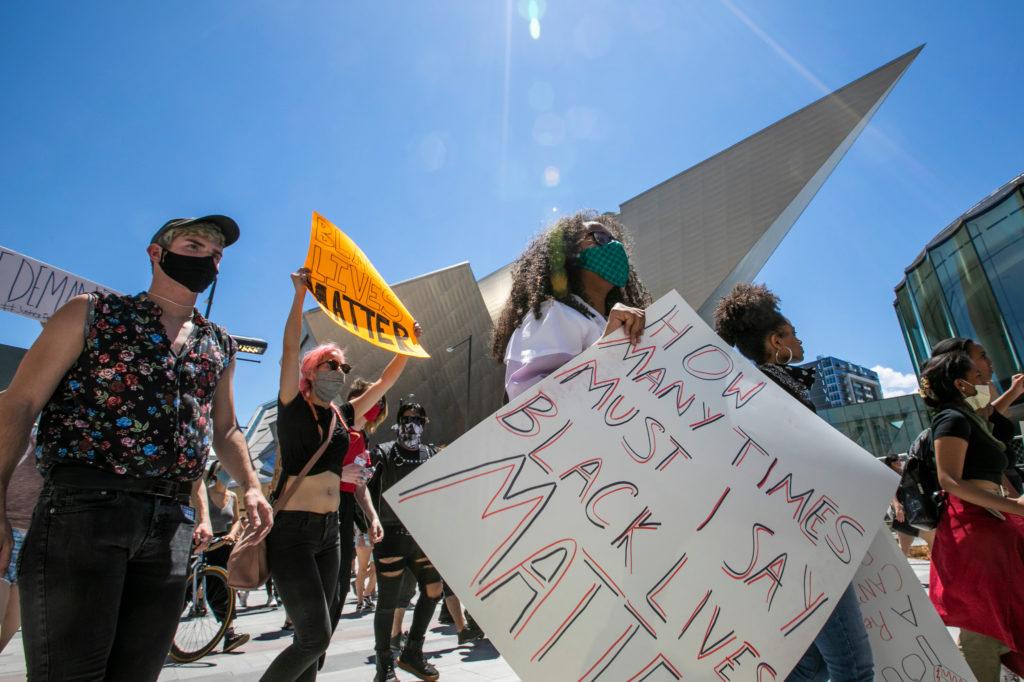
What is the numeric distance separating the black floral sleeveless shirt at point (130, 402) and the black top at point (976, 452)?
8.58 feet

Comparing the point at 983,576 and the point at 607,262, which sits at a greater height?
the point at 607,262

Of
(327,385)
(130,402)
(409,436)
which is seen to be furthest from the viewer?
(409,436)

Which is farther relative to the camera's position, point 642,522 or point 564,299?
point 564,299

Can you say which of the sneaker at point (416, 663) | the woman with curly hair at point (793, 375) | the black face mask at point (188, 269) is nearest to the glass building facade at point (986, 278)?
the woman with curly hair at point (793, 375)

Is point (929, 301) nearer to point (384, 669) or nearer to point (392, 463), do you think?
point (392, 463)

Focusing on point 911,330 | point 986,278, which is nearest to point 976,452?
point 986,278

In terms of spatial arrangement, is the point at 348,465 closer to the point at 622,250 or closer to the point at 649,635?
the point at 622,250

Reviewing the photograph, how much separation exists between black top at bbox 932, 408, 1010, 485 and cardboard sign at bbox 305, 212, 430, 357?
6.73 ft

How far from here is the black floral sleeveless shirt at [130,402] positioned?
4.22 ft

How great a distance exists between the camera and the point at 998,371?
17.7 meters

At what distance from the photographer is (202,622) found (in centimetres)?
414

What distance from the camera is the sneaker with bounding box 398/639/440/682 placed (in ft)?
9.75

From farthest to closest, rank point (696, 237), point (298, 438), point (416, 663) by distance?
1. point (696, 237)
2. point (416, 663)
3. point (298, 438)

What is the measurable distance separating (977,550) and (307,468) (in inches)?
95.8
